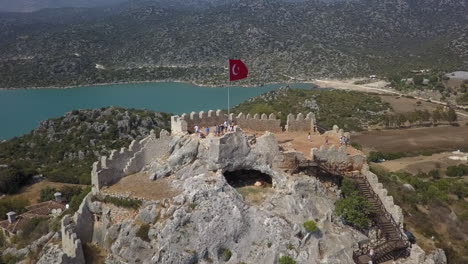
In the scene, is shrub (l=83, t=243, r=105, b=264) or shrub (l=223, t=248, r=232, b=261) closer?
shrub (l=223, t=248, r=232, b=261)

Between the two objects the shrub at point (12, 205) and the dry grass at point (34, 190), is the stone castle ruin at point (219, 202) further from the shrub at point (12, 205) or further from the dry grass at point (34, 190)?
the dry grass at point (34, 190)

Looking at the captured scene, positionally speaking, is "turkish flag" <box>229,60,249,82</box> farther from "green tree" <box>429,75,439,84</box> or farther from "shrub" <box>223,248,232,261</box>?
"green tree" <box>429,75,439,84</box>

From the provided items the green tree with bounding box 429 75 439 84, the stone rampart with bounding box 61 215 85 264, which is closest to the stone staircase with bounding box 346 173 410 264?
the stone rampart with bounding box 61 215 85 264

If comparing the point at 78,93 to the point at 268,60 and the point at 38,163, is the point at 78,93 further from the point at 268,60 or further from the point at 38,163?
the point at 38,163

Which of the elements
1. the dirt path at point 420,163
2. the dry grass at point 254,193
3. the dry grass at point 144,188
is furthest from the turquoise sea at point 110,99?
the dry grass at point 254,193

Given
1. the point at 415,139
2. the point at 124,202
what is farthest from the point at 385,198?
the point at 415,139

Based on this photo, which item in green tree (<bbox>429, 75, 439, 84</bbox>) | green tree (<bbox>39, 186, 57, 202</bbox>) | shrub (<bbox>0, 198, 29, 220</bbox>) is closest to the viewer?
shrub (<bbox>0, 198, 29, 220</bbox>)

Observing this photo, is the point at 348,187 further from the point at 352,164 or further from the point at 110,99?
the point at 110,99
